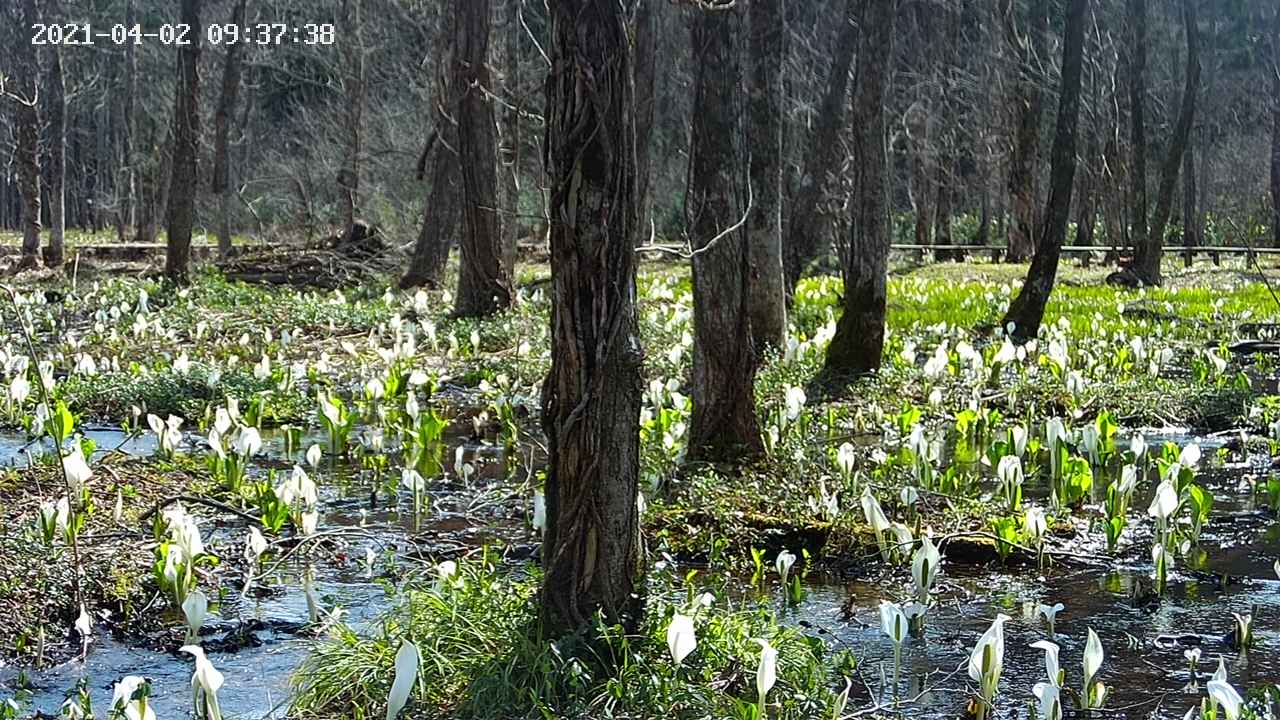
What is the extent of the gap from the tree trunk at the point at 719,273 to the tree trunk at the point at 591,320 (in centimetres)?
276

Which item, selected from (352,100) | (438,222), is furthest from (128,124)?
(438,222)

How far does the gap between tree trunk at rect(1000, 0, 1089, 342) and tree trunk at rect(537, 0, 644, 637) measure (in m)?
9.26

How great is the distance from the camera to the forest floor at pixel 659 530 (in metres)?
4.20

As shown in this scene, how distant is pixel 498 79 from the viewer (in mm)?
16016

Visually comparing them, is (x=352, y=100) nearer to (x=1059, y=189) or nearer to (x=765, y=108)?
(x=1059, y=189)

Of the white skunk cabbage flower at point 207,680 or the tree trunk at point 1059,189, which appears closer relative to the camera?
the white skunk cabbage flower at point 207,680

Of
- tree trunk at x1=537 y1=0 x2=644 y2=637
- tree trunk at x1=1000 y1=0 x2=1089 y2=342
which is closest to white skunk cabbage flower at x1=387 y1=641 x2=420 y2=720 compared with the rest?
tree trunk at x1=537 y1=0 x2=644 y2=637

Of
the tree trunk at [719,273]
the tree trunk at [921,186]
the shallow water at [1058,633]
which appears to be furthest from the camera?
the tree trunk at [921,186]

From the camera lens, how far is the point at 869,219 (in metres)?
10.1

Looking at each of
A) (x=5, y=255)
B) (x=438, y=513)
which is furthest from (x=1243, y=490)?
(x=5, y=255)

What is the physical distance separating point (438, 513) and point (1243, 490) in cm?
432

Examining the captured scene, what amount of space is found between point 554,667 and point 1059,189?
9956mm

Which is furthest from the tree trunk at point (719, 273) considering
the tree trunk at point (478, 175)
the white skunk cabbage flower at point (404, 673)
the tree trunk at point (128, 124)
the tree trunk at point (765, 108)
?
the tree trunk at point (128, 124)

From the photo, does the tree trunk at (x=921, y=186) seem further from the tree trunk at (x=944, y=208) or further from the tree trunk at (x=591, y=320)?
the tree trunk at (x=591, y=320)
